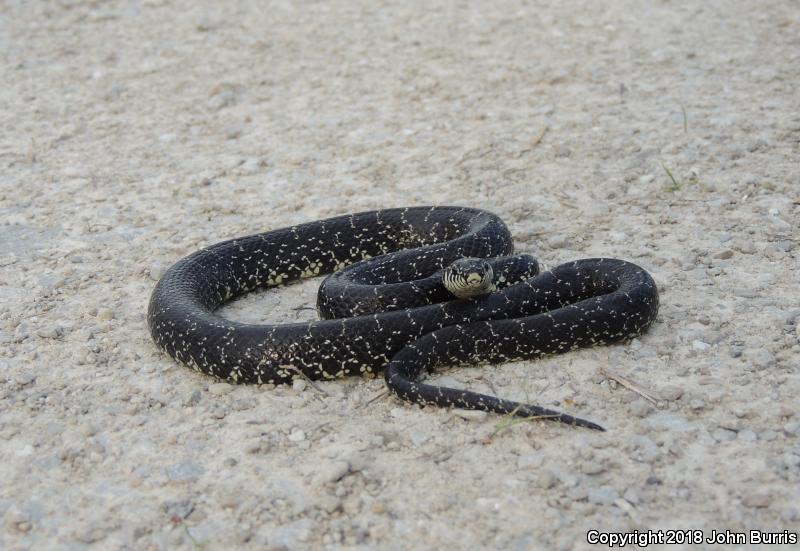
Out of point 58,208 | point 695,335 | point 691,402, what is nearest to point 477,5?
point 58,208

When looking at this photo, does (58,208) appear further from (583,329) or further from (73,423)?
(583,329)

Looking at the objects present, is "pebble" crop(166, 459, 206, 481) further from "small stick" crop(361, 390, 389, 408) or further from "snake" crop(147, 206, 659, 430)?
"small stick" crop(361, 390, 389, 408)

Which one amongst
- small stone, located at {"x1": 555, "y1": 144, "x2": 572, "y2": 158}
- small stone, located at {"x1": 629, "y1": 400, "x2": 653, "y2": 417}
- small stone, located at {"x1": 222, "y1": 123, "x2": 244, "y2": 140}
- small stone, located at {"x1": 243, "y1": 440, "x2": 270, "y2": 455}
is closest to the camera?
small stone, located at {"x1": 243, "y1": 440, "x2": 270, "y2": 455}

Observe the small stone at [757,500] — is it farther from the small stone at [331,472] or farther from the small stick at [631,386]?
the small stone at [331,472]

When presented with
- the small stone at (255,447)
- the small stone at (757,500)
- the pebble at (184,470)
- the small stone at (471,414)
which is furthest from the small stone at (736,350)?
the pebble at (184,470)

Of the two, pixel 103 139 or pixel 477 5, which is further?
pixel 477 5

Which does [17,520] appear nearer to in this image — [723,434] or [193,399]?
[193,399]

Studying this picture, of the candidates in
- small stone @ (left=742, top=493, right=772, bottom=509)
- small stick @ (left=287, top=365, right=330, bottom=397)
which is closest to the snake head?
small stick @ (left=287, top=365, right=330, bottom=397)

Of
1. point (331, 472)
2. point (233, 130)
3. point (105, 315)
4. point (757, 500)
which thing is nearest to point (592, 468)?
point (757, 500)
